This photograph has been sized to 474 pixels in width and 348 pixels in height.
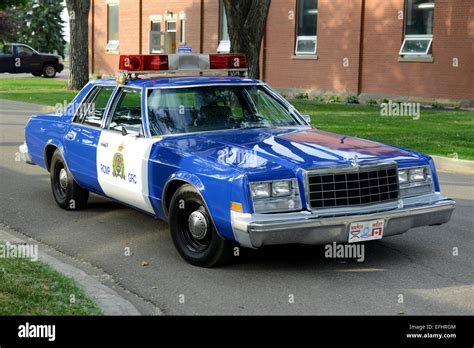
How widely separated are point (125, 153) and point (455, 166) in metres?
7.03

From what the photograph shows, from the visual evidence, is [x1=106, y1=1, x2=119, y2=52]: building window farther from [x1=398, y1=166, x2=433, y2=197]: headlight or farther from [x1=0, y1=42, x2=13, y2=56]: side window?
→ [x1=398, y1=166, x2=433, y2=197]: headlight

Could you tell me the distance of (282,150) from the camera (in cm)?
718

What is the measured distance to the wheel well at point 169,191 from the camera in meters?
7.40

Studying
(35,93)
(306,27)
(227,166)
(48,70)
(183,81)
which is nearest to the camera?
(227,166)

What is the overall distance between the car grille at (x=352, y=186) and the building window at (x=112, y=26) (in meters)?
33.8

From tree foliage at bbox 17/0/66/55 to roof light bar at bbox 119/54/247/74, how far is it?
6517 centimetres

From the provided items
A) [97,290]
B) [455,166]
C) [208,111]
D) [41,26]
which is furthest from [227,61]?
[41,26]

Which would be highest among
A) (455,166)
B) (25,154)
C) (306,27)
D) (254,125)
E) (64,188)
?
(306,27)

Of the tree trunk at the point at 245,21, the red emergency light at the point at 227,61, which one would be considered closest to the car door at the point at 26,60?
the tree trunk at the point at 245,21

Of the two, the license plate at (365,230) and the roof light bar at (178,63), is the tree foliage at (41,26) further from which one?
the license plate at (365,230)

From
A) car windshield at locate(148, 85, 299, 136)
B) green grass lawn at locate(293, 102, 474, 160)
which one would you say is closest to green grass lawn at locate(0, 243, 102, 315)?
car windshield at locate(148, 85, 299, 136)

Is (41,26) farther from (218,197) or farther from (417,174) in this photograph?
(218,197)

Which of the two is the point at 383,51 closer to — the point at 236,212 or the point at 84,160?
the point at 84,160
